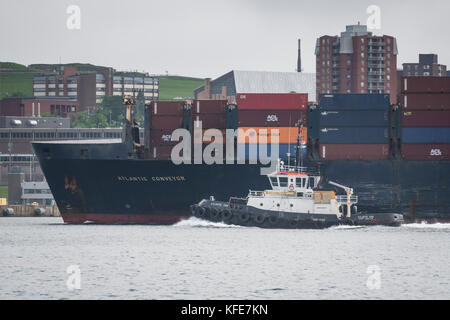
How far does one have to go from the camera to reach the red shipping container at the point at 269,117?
6419 cm

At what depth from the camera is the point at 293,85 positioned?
601 feet

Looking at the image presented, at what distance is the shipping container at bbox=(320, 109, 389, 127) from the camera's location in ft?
209

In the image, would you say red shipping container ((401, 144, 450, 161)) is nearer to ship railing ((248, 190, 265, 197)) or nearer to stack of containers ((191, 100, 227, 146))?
ship railing ((248, 190, 265, 197))

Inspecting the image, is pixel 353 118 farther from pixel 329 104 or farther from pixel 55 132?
pixel 55 132

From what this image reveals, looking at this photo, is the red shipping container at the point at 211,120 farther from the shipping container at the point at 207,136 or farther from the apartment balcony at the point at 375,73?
the apartment balcony at the point at 375,73

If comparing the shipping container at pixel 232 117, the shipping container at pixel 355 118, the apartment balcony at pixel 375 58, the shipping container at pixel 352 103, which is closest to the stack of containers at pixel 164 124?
the shipping container at pixel 232 117

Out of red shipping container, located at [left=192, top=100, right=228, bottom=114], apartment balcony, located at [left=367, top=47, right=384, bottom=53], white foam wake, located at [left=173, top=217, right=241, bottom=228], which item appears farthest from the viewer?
apartment balcony, located at [left=367, top=47, right=384, bottom=53]

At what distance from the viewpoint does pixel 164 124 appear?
213 ft

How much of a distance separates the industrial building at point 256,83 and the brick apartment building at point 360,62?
10482mm

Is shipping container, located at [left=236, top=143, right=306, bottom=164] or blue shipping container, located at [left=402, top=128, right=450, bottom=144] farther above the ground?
blue shipping container, located at [left=402, top=128, right=450, bottom=144]

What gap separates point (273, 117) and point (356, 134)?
5.78 metres

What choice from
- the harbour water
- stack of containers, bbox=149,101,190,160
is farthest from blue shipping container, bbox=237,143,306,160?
the harbour water

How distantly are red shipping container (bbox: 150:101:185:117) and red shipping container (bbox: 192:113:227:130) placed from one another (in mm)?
1206
